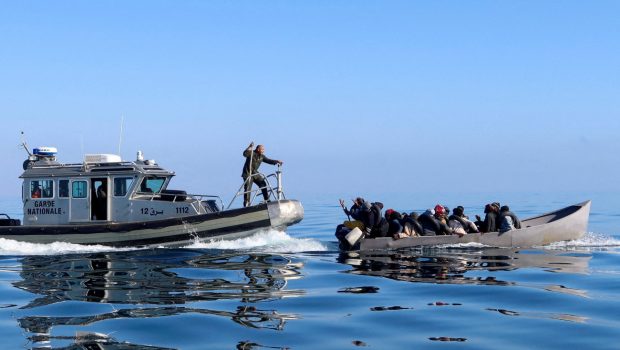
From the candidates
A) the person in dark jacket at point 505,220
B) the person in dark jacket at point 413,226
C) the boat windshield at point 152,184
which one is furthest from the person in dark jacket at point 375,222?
the boat windshield at point 152,184

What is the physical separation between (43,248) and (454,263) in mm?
12432

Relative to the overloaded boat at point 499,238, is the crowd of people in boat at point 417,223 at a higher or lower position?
higher

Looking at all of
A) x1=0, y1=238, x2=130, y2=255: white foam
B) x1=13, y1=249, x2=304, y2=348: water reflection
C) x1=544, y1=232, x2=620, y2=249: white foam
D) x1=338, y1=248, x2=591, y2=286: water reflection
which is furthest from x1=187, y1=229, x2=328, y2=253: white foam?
x1=544, y1=232, x2=620, y2=249: white foam

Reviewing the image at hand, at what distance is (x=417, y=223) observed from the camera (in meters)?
23.2

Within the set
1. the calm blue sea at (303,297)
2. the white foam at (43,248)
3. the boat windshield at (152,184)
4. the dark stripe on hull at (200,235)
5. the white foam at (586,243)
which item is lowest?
the calm blue sea at (303,297)

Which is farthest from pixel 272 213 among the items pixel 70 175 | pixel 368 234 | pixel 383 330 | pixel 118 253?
pixel 383 330

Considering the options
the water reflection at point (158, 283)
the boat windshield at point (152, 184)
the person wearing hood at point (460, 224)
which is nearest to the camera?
the water reflection at point (158, 283)

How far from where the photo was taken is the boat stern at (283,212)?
2280 cm

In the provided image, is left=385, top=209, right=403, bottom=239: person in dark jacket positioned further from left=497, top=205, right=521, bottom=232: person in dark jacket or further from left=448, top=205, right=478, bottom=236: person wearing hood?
left=497, top=205, right=521, bottom=232: person in dark jacket

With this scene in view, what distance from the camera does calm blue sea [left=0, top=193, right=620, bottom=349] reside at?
38.0 ft

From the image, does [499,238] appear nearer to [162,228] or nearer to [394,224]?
[394,224]

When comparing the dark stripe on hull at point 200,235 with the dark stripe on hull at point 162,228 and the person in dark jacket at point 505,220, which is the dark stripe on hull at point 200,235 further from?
the person in dark jacket at point 505,220

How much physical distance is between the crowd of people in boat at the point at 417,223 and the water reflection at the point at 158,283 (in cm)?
312

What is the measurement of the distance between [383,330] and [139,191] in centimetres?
1359
